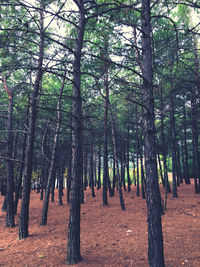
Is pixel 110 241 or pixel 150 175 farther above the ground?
pixel 150 175

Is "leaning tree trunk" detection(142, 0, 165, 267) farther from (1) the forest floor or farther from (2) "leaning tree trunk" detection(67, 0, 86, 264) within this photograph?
(2) "leaning tree trunk" detection(67, 0, 86, 264)

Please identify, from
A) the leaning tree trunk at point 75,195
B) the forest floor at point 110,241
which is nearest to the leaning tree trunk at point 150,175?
the forest floor at point 110,241

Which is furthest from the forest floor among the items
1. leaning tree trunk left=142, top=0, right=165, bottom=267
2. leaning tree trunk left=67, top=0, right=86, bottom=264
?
leaning tree trunk left=142, top=0, right=165, bottom=267

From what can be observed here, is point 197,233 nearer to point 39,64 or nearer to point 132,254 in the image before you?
point 132,254

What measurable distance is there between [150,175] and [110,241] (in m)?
4.08

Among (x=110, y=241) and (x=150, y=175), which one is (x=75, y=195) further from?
(x=110, y=241)

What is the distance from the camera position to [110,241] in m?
7.33

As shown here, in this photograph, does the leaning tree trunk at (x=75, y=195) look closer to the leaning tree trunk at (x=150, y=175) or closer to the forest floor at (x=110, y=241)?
the forest floor at (x=110, y=241)

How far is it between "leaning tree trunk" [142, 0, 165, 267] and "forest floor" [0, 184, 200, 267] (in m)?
1.08

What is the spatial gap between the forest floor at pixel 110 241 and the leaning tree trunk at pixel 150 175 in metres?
1.08

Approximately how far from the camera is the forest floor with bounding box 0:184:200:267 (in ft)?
18.8

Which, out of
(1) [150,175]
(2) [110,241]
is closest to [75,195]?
(1) [150,175]

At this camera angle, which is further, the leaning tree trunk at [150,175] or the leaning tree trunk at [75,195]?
the leaning tree trunk at [75,195]

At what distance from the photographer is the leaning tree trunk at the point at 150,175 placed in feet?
14.9
